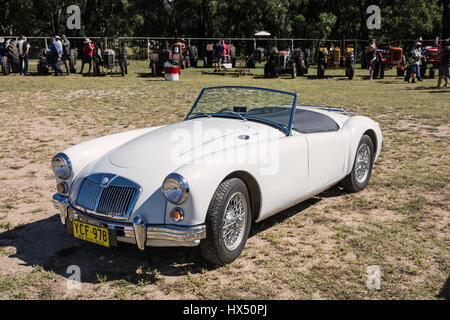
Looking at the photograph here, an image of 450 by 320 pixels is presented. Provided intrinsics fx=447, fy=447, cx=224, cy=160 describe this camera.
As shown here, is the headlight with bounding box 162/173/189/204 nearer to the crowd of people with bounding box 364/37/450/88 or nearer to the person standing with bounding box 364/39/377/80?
the crowd of people with bounding box 364/37/450/88

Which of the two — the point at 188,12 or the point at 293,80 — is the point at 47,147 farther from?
the point at 188,12

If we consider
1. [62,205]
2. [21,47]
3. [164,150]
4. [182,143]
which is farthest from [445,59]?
[21,47]

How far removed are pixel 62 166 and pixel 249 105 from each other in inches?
81.5

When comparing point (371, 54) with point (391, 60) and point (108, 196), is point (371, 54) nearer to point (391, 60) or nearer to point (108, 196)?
point (391, 60)

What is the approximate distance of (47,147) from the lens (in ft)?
26.3

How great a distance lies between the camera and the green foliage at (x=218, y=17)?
36.0 metres

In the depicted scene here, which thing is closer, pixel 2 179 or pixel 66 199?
pixel 66 199

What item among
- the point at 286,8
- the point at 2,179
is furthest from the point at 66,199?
the point at 286,8

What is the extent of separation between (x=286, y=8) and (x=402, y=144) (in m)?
32.9

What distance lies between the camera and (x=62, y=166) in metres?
4.18

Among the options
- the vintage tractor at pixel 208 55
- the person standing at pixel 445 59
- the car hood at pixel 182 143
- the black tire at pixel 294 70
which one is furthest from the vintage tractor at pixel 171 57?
the car hood at pixel 182 143

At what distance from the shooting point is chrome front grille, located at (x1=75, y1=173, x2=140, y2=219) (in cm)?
358

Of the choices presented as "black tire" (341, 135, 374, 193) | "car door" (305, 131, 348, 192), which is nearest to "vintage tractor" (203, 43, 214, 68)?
"black tire" (341, 135, 374, 193)

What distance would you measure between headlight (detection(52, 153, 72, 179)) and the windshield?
5.04 feet
